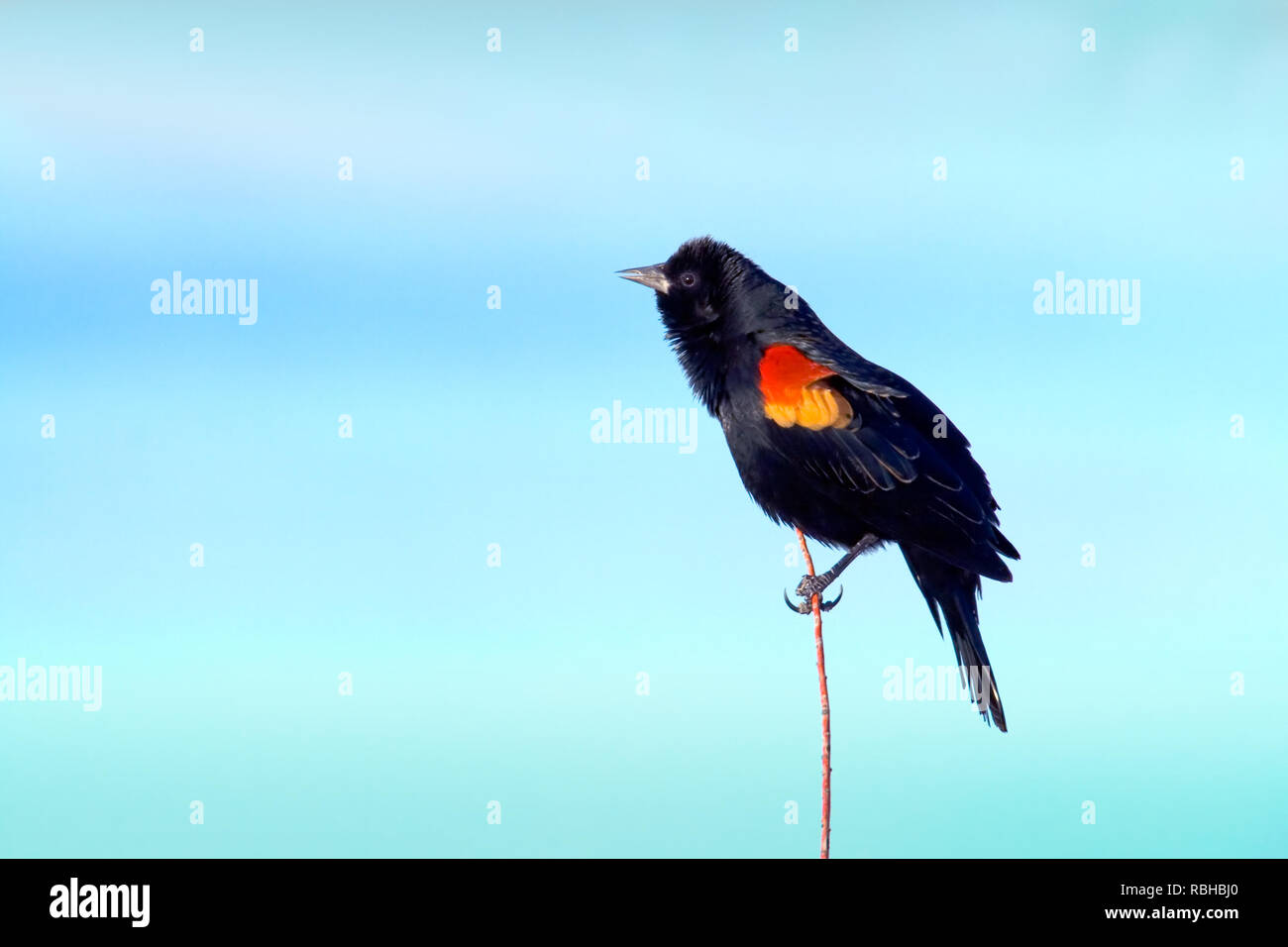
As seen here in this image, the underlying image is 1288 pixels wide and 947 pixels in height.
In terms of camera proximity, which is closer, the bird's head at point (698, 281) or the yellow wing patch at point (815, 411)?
the yellow wing patch at point (815, 411)

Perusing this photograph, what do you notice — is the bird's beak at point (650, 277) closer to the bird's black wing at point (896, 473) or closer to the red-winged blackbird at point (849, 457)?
the red-winged blackbird at point (849, 457)

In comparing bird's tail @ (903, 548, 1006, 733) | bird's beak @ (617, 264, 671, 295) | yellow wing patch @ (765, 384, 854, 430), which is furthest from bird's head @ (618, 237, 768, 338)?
bird's tail @ (903, 548, 1006, 733)

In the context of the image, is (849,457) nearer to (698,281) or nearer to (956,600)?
(956,600)

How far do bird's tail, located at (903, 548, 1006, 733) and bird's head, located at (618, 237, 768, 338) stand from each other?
151 centimetres

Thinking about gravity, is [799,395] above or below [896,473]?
above

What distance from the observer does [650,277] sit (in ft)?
17.4

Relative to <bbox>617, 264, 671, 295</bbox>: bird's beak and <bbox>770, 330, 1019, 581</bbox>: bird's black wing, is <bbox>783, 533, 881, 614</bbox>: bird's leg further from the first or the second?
<bbox>617, 264, 671, 295</bbox>: bird's beak

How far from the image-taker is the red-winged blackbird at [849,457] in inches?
184

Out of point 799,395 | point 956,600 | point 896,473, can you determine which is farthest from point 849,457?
point 956,600

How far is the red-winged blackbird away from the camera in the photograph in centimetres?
467

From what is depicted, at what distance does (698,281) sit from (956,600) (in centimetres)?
201

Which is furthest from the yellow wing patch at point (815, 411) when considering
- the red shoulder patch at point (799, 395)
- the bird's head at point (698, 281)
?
the bird's head at point (698, 281)
